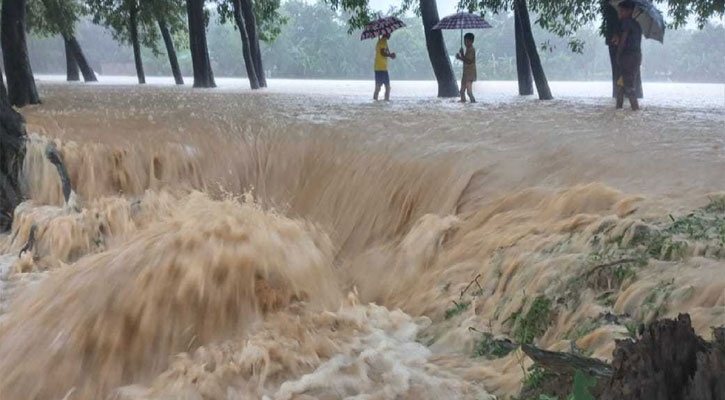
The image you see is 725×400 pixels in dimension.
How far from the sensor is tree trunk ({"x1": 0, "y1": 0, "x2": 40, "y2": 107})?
11969 millimetres

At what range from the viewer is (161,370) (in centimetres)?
382

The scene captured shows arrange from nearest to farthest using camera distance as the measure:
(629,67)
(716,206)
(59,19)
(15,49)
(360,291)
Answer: (716,206) < (360,291) < (629,67) < (15,49) < (59,19)

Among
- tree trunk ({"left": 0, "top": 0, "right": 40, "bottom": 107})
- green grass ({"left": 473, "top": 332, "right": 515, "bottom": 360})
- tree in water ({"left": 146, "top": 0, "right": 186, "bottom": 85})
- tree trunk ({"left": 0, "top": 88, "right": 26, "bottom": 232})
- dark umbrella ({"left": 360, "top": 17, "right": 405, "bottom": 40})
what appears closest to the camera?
green grass ({"left": 473, "top": 332, "right": 515, "bottom": 360})

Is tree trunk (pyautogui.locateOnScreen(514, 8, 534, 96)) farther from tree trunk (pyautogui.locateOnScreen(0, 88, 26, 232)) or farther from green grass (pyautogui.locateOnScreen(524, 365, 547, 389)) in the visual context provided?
green grass (pyautogui.locateOnScreen(524, 365, 547, 389))

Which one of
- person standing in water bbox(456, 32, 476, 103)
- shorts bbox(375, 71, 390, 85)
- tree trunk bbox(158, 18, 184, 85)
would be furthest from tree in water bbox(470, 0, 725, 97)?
tree trunk bbox(158, 18, 184, 85)

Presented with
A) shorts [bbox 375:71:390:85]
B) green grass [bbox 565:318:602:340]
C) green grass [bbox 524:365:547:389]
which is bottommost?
green grass [bbox 524:365:547:389]

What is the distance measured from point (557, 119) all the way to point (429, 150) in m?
3.53

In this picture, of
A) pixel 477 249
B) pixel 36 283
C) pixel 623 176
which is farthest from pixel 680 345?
pixel 36 283

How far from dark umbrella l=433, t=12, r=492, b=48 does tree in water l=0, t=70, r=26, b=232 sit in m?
10.1

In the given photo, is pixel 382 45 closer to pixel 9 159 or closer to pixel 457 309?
pixel 9 159

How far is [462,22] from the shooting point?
15.2 m

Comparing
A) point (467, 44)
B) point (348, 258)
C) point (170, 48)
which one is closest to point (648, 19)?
point (467, 44)

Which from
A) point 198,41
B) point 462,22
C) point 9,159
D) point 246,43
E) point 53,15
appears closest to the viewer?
point 9,159

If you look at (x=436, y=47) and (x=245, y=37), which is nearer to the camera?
(x=436, y=47)
